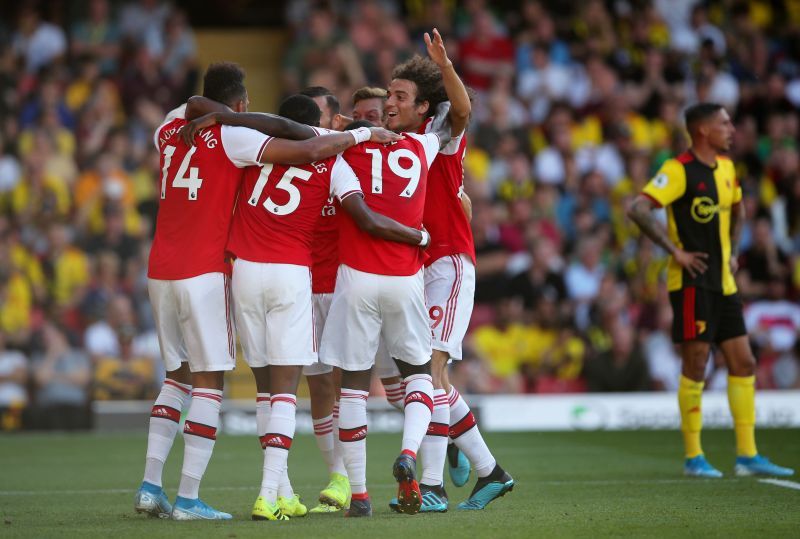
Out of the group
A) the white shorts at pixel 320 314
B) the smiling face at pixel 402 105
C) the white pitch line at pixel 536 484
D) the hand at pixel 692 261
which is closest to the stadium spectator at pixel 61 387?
the white pitch line at pixel 536 484

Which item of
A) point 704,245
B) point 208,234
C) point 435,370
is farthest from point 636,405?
point 208,234

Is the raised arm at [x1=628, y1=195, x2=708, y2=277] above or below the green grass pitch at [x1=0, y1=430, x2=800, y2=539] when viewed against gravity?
above

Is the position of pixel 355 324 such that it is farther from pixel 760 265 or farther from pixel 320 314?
pixel 760 265

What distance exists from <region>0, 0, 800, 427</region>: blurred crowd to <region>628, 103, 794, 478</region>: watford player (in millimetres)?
5574

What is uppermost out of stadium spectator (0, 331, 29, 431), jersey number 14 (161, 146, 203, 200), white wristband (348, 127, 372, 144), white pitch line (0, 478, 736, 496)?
white wristband (348, 127, 372, 144)

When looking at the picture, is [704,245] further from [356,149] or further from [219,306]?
[219,306]

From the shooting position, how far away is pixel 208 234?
7.45 metres

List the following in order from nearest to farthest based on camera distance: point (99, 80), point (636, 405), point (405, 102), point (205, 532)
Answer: point (205, 532) → point (405, 102) → point (636, 405) → point (99, 80)

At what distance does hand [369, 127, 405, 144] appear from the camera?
747 cm

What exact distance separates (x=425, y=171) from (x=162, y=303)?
1684 mm

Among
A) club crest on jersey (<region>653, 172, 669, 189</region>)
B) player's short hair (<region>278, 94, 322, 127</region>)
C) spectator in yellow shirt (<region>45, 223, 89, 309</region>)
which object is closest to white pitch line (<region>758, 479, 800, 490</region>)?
club crest on jersey (<region>653, 172, 669, 189</region>)

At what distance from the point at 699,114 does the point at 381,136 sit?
11.7 ft

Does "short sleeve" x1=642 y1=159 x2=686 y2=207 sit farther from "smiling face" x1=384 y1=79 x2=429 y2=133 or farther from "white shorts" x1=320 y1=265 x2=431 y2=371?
"white shorts" x1=320 y1=265 x2=431 y2=371

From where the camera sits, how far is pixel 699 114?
10.1 metres
